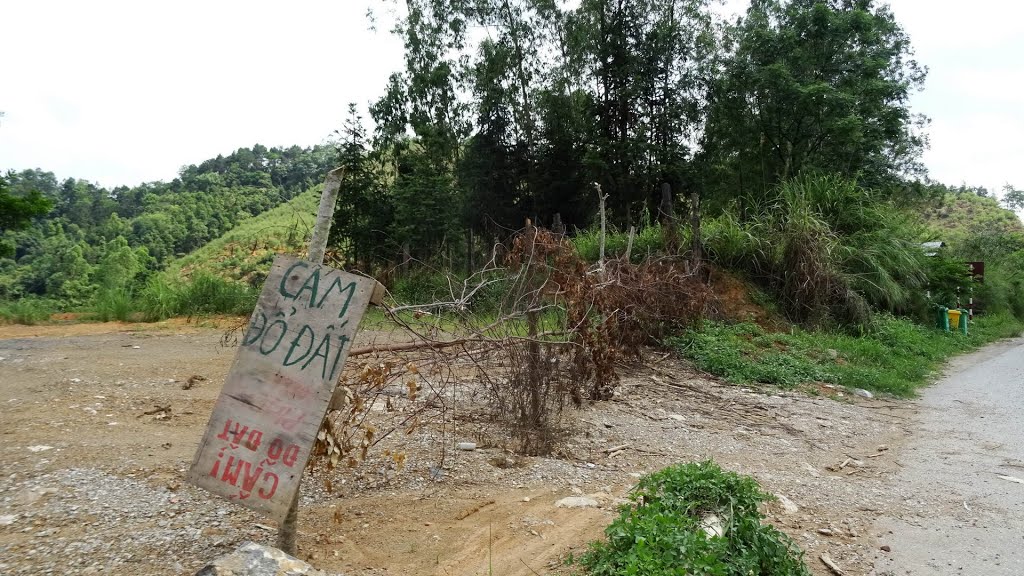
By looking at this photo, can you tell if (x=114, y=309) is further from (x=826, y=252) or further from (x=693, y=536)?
(x=826, y=252)

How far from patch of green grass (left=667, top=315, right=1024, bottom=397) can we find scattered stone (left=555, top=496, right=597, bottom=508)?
13.3 feet

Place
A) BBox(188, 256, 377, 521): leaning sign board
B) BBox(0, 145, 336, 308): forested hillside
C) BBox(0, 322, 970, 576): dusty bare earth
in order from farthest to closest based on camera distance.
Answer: BBox(0, 145, 336, 308): forested hillside < BBox(0, 322, 970, 576): dusty bare earth < BBox(188, 256, 377, 521): leaning sign board

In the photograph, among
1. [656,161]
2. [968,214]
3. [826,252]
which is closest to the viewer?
[826,252]

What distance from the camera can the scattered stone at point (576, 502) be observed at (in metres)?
3.32

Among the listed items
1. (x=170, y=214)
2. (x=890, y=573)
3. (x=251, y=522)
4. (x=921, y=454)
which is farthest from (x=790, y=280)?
(x=170, y=214)

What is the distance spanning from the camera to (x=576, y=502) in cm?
336

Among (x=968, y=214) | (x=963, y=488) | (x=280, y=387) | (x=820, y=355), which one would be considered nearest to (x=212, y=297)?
(x=820, y=355)

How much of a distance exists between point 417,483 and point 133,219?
96.7 ft

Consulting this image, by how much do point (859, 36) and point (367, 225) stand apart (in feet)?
40.4

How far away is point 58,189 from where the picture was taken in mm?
35438

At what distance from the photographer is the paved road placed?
2941mm

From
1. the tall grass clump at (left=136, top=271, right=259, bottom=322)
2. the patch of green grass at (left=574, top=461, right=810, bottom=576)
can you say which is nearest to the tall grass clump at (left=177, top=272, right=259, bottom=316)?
the tall grass clump at (left=136, top=271, right=259, bottom=322)

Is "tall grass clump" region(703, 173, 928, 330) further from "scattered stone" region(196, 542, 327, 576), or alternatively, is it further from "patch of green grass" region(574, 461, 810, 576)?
"scattered stone" region(196, 542, 327, 576)

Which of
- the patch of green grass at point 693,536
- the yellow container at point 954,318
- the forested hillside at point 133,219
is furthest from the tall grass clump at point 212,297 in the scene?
the yellow container at point 954,318
